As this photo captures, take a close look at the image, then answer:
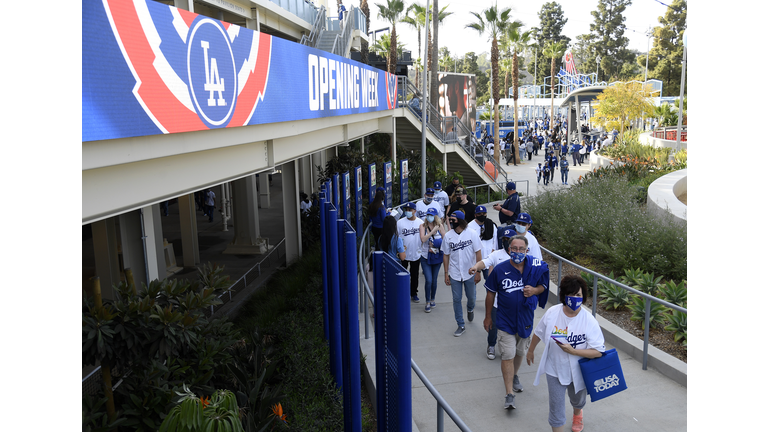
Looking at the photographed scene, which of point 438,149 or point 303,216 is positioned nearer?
point 303,216

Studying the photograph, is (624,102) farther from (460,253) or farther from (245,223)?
(460,253)

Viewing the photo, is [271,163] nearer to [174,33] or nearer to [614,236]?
[174,33]

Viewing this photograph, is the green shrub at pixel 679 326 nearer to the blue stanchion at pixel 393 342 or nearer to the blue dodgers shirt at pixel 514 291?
the blue dodgers shirt at pixel 514 291

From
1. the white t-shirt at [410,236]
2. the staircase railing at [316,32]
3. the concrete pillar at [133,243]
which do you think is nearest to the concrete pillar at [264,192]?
the staircase railing at [316,32]

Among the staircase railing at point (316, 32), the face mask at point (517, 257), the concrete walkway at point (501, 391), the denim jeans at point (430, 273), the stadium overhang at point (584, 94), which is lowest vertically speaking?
the concrete walkway at point (501, 391)

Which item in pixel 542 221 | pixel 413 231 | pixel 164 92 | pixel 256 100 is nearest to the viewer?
pixel 164 92

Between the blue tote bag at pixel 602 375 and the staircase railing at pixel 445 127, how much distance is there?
17885mm

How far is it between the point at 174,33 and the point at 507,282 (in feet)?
13.9

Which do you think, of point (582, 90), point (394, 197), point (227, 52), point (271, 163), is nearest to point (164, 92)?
point (227, 52)

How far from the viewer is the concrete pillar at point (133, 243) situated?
9.72 meters

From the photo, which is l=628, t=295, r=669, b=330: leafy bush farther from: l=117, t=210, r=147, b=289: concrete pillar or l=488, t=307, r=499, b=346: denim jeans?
l=117, t=210, r=147, b=289: concrete pillar

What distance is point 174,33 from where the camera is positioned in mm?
5484

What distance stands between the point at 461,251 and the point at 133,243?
5.96m

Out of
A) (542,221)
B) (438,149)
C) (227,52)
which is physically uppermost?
(227,52)
